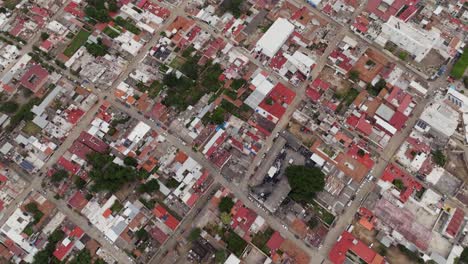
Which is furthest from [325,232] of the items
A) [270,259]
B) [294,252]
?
→ [270,259]

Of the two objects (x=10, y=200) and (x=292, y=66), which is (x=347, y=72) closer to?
(x=292, y=66)

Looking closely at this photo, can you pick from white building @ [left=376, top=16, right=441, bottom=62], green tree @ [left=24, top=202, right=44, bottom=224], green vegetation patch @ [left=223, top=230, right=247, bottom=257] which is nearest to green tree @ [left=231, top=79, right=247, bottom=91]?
green vegetation patch @ [left=223, top=230, right=247, bottom=257]

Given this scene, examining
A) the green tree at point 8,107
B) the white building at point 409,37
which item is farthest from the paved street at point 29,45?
the white building at point 409,37

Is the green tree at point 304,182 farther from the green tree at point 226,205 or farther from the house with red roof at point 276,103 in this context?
the house with red roof at point 276,103

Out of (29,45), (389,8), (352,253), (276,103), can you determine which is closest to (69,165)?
(29,45)

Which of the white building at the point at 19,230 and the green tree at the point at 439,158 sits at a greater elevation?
the green tree at the point at 439,158
